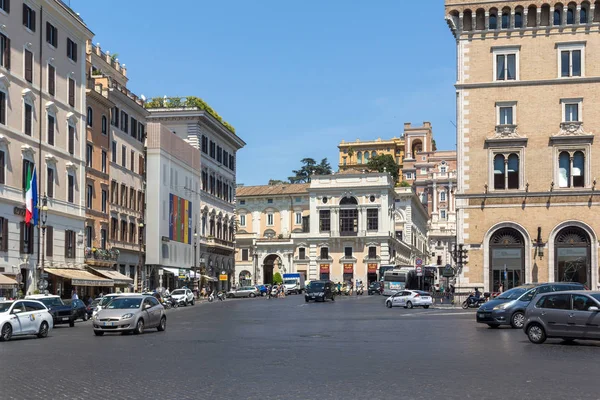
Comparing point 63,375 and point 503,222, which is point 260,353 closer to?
point 63,375

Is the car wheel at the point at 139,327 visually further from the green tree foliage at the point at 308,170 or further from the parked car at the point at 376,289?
the green tree foliage at the point at 308,170

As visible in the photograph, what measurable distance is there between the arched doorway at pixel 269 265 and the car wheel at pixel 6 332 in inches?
4059

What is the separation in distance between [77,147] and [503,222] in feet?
93.8

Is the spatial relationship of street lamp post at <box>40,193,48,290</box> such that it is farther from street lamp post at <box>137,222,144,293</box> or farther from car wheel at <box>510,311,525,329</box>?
car wheel at <box>510,311,525,329</box>

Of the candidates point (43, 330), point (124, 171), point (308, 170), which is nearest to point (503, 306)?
point (43, 330)

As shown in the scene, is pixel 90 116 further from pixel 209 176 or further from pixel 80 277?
pixel 209 176

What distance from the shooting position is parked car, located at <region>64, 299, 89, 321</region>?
40.6m

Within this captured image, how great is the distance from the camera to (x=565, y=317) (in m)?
24.8

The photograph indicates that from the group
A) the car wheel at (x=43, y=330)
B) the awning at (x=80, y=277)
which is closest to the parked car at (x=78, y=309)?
the awning at (x=80, y=277)

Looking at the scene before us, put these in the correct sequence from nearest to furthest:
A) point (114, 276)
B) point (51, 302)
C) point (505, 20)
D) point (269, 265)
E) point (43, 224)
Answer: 1. point (51, 302)
2. point (43, 224)
3. point (505, 20)
4. point (114, 276)
5. point (269, 265)

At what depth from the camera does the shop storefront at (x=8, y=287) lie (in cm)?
4451

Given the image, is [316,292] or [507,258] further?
[316,292]

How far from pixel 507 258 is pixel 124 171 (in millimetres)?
30292

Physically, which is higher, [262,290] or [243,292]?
[243,292]
